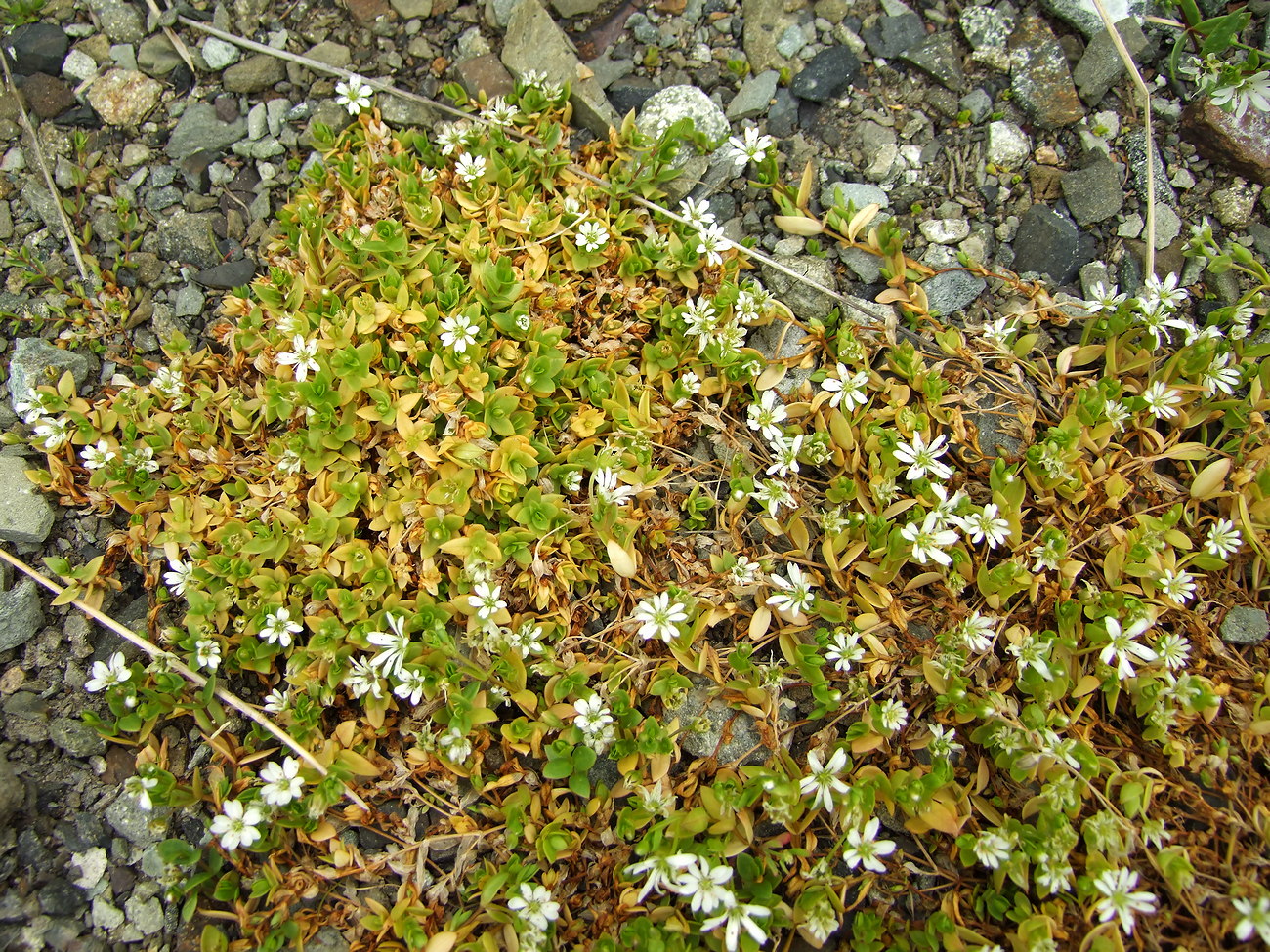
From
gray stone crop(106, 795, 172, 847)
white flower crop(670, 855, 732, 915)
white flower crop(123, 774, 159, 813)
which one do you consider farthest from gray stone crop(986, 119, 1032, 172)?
gray stone crop(106, 795, 172, 847)

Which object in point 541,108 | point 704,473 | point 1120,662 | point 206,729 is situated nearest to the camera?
point 1120,662

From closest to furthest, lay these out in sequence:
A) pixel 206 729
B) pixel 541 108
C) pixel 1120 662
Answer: pixel 1120 662, pixel 206 729, pixel 541 108

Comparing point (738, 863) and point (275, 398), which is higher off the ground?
point (275, 398)

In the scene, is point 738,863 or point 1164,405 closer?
point 738,863

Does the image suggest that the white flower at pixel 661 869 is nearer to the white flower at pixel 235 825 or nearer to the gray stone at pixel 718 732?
the gray stone at pixel 718 732

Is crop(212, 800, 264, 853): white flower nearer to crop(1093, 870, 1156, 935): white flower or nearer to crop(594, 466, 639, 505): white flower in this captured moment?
crop(594, 466, 639, 505): white flower

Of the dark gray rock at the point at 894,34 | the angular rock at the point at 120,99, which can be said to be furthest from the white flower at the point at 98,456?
the dark gray rock at the point at 894,34

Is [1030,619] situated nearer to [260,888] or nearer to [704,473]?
[704,473]

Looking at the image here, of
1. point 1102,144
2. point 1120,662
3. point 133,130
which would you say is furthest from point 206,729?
point 1102,144
